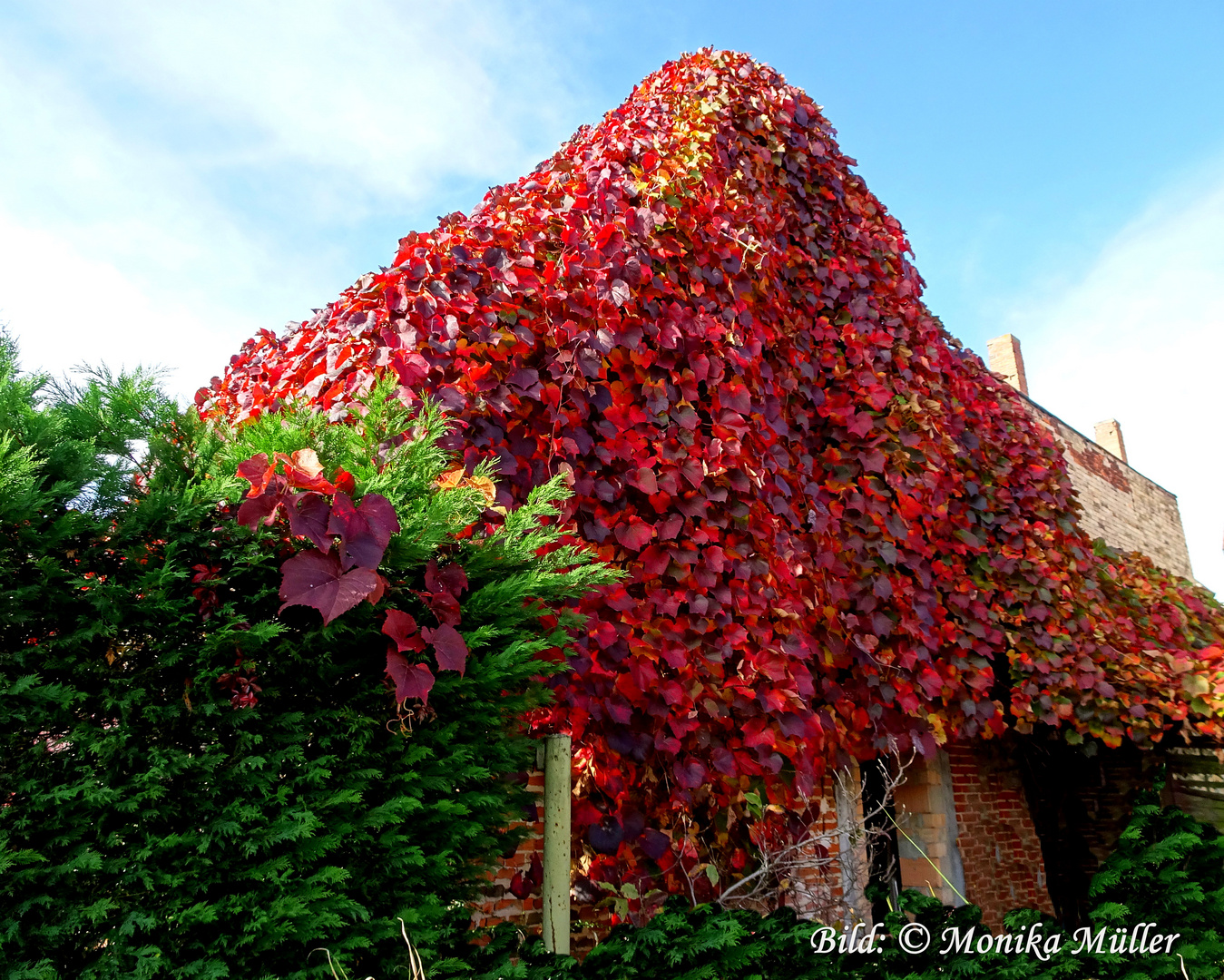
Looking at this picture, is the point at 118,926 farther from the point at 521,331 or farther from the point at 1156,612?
the point at 1156,612

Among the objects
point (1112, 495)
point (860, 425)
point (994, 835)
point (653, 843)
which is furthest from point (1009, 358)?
point (653, 843)

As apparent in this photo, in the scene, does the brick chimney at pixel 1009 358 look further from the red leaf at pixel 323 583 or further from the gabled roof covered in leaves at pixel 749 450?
the red leaf at pixel 323 583

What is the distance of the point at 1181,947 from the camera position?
185 inches

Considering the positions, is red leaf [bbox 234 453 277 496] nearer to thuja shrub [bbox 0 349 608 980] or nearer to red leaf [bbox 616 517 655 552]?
thuja shrub [bbox 0 349 608 980]

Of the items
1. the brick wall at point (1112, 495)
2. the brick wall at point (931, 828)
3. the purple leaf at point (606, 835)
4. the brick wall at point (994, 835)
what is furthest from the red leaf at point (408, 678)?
the brick wall at point (1112, 495)

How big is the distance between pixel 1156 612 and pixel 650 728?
514cm

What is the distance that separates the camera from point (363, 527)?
2000 mm

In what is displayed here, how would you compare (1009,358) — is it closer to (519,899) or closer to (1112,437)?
(1112,437)

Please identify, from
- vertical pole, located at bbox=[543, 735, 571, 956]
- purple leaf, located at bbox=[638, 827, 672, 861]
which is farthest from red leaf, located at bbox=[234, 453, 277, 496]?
purple leaf, located at bbox=[638, 827, 672, 861]

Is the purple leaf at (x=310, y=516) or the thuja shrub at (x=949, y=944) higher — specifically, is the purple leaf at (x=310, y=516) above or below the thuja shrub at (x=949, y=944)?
above

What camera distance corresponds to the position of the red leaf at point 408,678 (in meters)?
2.05

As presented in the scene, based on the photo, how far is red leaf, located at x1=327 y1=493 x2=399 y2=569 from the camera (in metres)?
1.97

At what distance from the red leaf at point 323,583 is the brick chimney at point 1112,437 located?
1881cm

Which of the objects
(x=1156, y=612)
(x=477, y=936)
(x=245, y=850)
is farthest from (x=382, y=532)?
(x=1156, y=612)
